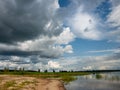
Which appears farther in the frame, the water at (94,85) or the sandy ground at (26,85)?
the water at (94,85)

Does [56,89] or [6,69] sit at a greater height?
[6,69]

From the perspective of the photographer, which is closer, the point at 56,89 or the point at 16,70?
the point at 56,89

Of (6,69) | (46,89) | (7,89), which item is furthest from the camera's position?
(6,69)

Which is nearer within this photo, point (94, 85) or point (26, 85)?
point (26, 85)

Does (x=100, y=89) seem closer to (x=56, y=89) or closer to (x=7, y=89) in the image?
(x=56, y=89)

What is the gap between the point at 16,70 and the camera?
157625 mm

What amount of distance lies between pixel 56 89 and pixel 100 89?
10700 mm

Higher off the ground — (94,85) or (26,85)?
(26,85)

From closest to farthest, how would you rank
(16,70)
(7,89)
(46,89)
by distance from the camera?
1. (7,89)
2. (46,89)
3. (16,70)

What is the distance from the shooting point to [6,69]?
134 metres

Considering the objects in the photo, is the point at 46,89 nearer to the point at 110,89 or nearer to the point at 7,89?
the point at 7,89

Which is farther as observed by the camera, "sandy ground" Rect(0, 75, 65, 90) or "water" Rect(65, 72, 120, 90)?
"water" Rect(65, 72, 120, 90)

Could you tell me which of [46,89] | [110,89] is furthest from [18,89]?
[110,89]

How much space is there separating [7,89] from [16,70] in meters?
124
